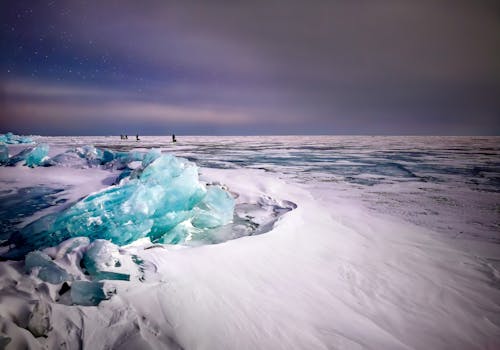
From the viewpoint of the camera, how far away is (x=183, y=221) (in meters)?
3.51

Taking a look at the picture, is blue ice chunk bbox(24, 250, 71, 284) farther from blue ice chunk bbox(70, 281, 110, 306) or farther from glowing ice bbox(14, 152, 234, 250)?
glowing ice bbox(14, 152, 234, 250)

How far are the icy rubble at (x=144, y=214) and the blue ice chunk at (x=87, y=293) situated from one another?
1135 millimetres

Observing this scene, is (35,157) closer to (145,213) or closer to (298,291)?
(145,213)

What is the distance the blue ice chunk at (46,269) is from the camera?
1.76 metres

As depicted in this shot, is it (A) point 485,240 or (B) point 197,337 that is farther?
(A) point 485,240

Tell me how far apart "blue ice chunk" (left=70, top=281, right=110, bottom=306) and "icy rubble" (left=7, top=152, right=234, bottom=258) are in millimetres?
1135

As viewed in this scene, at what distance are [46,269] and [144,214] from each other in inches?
49.9

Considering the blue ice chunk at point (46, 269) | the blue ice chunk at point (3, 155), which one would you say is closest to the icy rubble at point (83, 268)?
the blue ice chunk at point (46, 269)

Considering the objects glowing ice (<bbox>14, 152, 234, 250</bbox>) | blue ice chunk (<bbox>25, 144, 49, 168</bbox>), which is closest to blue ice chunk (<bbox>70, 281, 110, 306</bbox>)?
glowing ice (<bbox>14, 152, 234, 250</bbox>)

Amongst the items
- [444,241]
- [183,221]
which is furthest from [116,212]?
[444,241]

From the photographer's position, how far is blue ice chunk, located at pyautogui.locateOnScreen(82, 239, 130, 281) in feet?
6.23

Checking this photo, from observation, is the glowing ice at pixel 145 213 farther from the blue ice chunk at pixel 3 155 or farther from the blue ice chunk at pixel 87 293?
the blue ice chunk at pixel 3 155

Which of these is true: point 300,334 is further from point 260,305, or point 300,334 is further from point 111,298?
point 111,298

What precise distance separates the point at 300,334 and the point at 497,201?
5.84 metres
